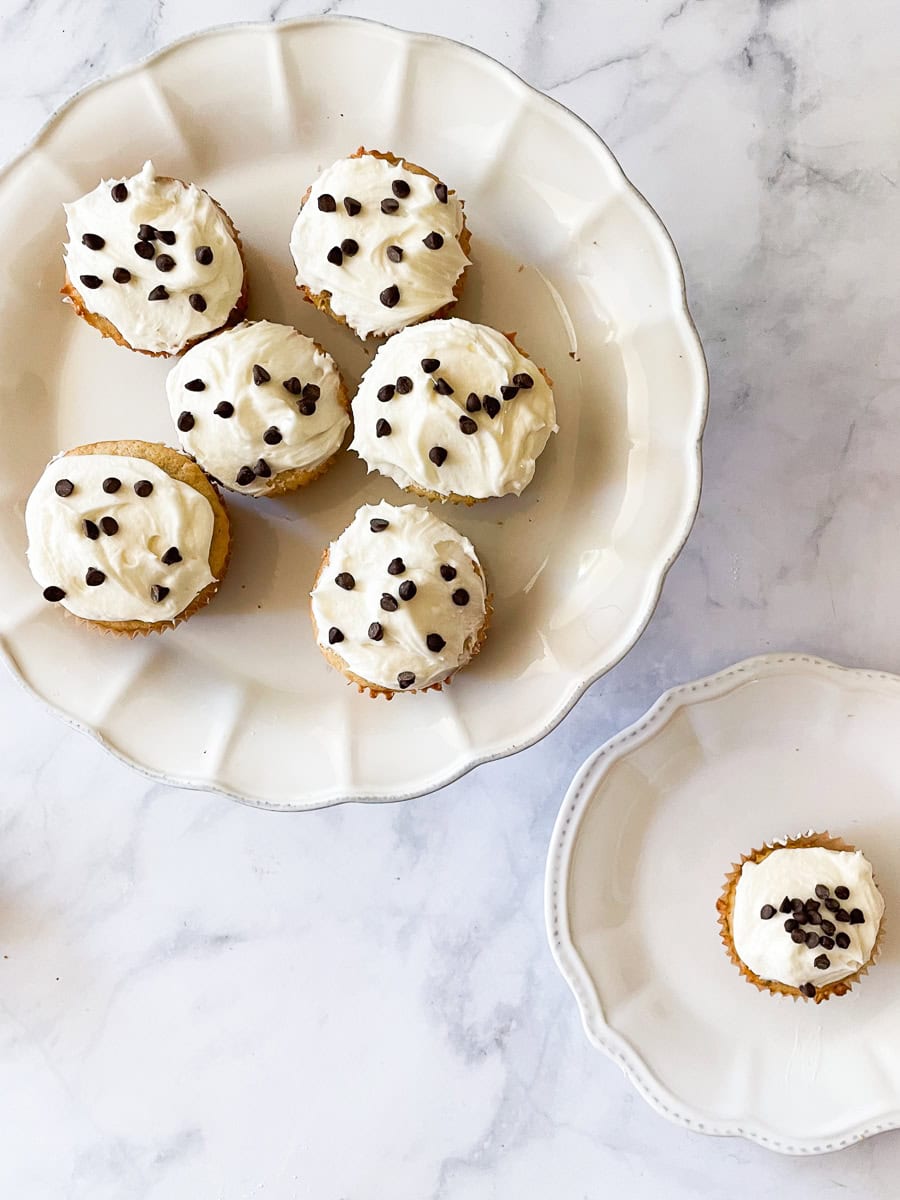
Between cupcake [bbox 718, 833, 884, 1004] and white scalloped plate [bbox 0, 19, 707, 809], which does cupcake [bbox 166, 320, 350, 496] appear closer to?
white scalloped plate [bbox 0, 19, 707, 809]

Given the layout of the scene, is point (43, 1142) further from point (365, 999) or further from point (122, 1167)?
point (365, 999)

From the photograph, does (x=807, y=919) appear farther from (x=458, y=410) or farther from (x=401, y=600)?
(x=458, y=410)

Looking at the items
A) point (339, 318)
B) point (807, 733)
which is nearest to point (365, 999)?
point (807, 733)

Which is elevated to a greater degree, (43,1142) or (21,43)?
(21,43)

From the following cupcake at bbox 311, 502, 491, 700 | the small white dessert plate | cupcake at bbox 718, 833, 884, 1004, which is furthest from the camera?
the small white dessert plate

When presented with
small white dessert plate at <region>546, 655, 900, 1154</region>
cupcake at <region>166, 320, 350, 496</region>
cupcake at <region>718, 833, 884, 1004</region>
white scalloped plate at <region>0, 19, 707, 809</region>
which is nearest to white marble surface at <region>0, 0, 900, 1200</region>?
small white dessert plate at <region>546, 655, 900, 1154</region>

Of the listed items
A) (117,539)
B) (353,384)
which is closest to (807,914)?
(353,384)

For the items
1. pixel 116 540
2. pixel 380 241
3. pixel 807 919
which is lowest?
pixel 807 919
